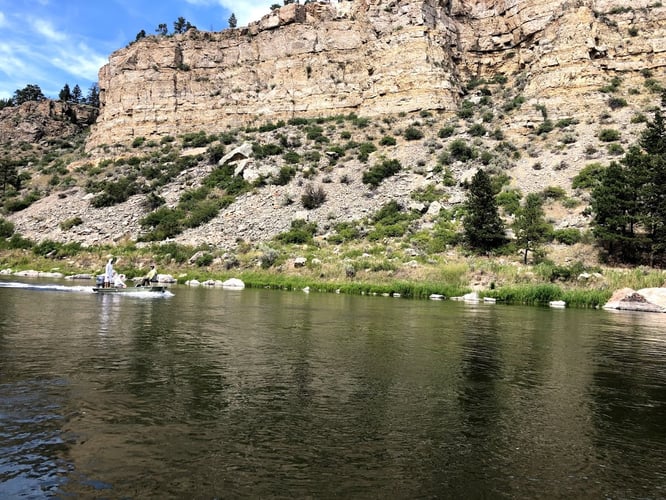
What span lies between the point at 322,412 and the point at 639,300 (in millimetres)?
21270

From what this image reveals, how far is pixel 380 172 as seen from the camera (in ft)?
155

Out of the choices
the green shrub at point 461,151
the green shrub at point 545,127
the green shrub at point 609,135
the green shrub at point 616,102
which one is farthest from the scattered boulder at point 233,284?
the green shrub at point 616,102

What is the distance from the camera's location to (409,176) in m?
47.0

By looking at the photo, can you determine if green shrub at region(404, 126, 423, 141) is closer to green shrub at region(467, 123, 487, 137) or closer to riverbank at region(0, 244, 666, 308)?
green shrub at region(467, 123, 487, 137)

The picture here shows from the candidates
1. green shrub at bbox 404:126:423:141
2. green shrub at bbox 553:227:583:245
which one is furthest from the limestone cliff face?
green shrub at bbox 553:227:583:245

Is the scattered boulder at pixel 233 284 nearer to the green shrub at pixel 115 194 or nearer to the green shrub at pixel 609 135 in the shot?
the green shrub at pixel 115 194

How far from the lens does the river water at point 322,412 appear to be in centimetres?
475

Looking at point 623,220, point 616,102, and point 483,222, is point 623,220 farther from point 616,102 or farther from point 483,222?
point 616,102

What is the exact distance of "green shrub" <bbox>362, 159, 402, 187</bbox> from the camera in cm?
4669

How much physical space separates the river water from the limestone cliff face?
48.0 meters

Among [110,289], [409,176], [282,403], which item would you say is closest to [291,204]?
[409,176]

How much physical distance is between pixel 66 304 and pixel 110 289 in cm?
438

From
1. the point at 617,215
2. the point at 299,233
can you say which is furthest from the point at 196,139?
the point at 617,215

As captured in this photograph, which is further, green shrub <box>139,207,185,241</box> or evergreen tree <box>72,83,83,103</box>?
evergreen tree <box>72,83,83,103</box>
